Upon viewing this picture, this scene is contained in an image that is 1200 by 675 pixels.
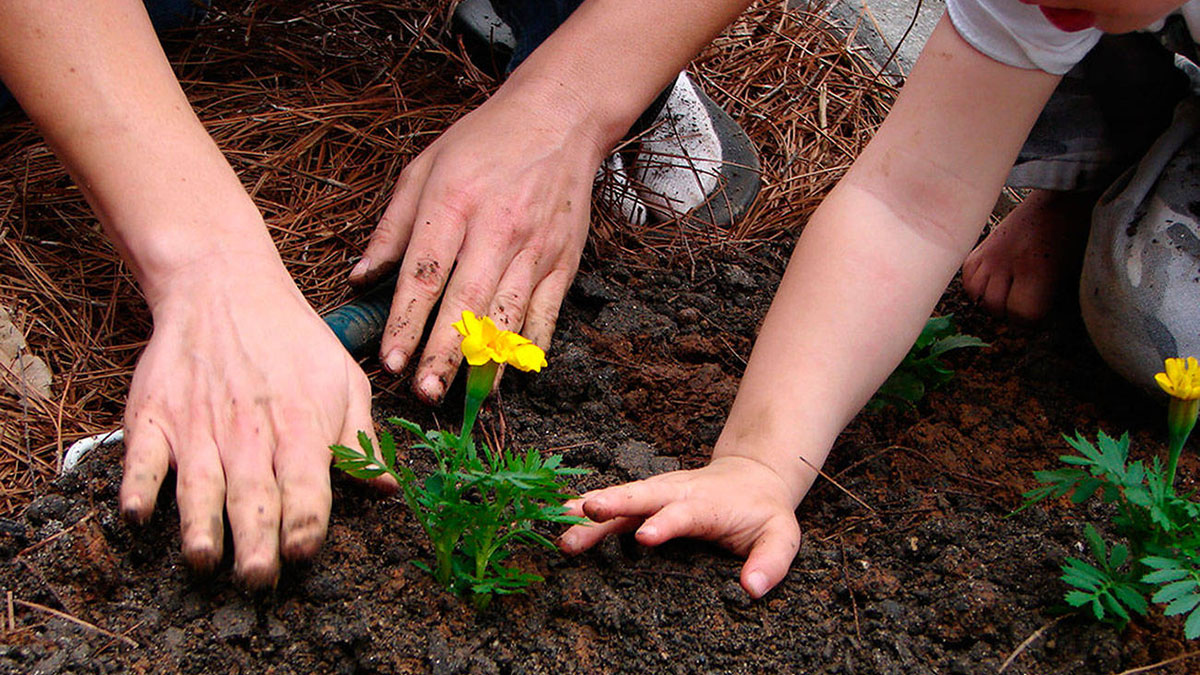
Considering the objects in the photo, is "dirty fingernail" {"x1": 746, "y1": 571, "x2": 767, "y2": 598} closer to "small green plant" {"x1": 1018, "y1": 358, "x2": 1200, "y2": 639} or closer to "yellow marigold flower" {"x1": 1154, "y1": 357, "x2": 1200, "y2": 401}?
"small green plant" {"x1": 1018, "y1": 358, "x2": 1200, "y2": 639}

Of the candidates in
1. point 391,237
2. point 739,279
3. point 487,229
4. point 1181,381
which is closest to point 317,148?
point 391,237

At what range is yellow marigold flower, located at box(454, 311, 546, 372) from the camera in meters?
1.28

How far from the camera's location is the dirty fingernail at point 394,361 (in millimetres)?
1722

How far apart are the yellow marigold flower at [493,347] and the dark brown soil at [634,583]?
349 mm

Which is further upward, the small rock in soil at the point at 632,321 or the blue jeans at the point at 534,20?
the blue jeans at the point at 534,20

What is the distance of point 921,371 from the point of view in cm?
196

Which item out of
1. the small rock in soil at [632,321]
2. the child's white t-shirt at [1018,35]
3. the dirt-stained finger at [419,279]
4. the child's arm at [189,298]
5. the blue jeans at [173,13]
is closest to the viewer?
the child's arm at [189,298]

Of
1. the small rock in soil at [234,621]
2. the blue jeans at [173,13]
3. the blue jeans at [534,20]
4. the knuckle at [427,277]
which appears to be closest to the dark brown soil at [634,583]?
the small rock in soil at [234,621]

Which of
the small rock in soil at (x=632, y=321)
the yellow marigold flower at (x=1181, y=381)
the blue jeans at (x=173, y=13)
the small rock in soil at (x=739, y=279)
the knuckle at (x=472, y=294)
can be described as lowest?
the small rock in soil at (x=632, y=321)

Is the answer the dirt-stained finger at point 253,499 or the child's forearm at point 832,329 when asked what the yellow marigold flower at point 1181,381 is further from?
the dirt-stained finger at point 253,499

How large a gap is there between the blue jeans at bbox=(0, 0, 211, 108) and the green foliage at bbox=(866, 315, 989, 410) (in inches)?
69.8

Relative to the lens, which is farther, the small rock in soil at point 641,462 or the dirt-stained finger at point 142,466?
the small rock in soil at point 641,462

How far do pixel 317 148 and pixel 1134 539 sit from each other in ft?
5.75

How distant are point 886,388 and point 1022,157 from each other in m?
0.65
